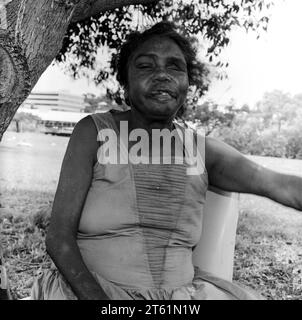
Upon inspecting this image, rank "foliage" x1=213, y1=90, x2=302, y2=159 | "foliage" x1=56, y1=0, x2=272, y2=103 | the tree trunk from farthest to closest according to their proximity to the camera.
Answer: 1. "foliage" x1=213, y1=90, x2=302, y2=159
2. "foliage" x1=56, y1=0, x2=272, y2=103
3. the tree trunk

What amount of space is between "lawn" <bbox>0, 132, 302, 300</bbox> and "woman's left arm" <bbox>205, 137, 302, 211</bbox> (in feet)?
6.88

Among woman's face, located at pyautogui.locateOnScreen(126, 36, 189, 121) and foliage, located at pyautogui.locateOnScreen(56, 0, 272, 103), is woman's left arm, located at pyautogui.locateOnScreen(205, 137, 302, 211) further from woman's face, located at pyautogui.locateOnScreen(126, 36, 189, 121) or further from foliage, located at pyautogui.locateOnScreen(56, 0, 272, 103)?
foliage, located at pyautogui.locateOnScreen(56, 0, 272, 103)

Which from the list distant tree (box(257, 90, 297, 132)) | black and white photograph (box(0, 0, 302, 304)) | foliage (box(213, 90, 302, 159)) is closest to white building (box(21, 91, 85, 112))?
foliage (box(213, 90, 302, 159))

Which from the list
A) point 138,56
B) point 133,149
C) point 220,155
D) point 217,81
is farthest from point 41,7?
point 217,81

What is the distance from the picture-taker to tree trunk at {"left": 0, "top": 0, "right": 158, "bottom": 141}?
1839 millimetres

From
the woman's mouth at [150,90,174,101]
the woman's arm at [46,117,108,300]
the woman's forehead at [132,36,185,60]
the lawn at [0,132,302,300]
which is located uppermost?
the woman's forehead at [132,36,185,60]

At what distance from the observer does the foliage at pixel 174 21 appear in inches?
176

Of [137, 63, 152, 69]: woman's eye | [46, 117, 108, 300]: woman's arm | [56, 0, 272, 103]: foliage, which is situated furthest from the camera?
[56, 0, 272, 103]: foliage

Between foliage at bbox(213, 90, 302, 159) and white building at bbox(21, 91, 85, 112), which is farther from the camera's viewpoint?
foliage at bbox(213, 90, 302, 159)

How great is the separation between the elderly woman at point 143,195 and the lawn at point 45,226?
1.87 m

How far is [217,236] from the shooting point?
2641 millimetres

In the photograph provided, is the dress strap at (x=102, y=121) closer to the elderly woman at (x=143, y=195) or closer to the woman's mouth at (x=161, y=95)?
the elderly woman at (x=143, y=195)

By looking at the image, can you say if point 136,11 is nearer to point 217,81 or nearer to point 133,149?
point 217,81

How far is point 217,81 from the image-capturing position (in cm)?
538
